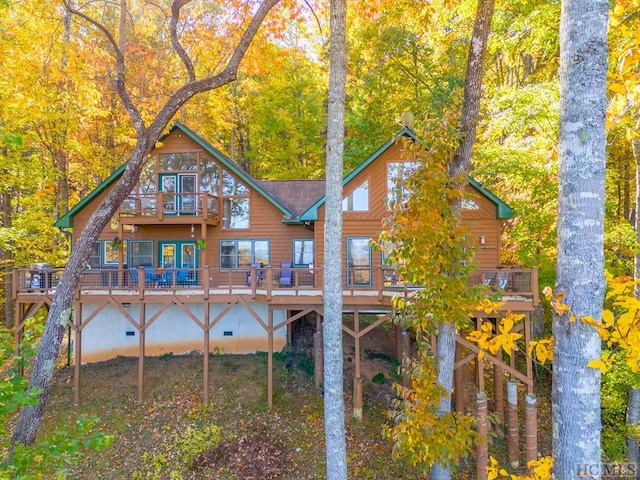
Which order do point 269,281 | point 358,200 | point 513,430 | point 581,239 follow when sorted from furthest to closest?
point 358,200 < point 269,281 < point 513,430 < point 581,239

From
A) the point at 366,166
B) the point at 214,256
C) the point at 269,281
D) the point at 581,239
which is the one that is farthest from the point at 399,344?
the point at 581,239

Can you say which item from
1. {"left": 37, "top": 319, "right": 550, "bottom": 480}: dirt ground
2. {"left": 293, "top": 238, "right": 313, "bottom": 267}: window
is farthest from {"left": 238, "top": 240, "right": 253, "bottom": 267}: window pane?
{"left": 37, "top": 319, "right": 550, "bottom": 480}: dirt ground

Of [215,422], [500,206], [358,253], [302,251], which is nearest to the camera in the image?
[215,422]

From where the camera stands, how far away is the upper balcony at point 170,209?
39.9 ft

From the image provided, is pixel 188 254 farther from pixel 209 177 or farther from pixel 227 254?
pixel 209 177

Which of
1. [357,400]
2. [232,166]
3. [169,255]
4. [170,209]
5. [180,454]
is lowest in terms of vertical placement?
[180,454]

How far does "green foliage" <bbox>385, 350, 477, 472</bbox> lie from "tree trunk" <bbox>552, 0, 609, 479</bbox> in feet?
9.11

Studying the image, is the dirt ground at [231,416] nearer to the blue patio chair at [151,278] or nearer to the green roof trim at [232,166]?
the blue patio chair at [151,278]

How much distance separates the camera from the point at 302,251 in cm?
1302

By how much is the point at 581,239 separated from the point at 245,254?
1167cm

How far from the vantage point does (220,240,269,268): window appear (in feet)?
42.9

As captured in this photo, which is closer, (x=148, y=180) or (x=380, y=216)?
(x=380, y=216)

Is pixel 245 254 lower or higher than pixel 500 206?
lower

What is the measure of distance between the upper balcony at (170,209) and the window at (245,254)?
3.86 feet
